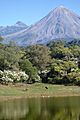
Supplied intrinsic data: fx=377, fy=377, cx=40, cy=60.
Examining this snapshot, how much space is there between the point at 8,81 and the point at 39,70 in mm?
20839

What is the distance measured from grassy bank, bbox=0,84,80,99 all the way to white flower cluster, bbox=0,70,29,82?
721 cm

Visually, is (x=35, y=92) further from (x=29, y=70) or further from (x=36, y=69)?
(x=36, y=69)

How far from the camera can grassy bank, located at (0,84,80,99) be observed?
3052 inches

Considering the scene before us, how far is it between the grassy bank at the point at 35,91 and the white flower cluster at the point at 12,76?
7.21 m

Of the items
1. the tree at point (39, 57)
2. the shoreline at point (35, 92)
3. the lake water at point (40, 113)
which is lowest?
the lake water at point (40, 113)

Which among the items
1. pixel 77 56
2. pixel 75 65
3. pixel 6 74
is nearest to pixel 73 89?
pixel 6 74

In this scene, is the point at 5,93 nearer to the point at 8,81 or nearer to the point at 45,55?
the point at 8,81

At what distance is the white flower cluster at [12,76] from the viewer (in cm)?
9305

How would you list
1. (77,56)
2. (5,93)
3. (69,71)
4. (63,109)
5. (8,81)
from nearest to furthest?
(63,109), (5,93), (8,81), (69,71), (77,56)

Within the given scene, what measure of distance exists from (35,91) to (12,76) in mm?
14649

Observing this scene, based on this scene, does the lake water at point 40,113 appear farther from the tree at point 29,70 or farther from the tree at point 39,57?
the tree at point 39,57

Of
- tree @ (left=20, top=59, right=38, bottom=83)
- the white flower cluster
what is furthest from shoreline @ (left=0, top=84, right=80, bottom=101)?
tree @ (left=20, top=59, right=38, bottom=83)

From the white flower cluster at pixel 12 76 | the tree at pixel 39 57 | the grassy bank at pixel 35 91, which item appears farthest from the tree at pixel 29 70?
the grassy bank at pixel 35 91

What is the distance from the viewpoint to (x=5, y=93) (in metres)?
77.5
